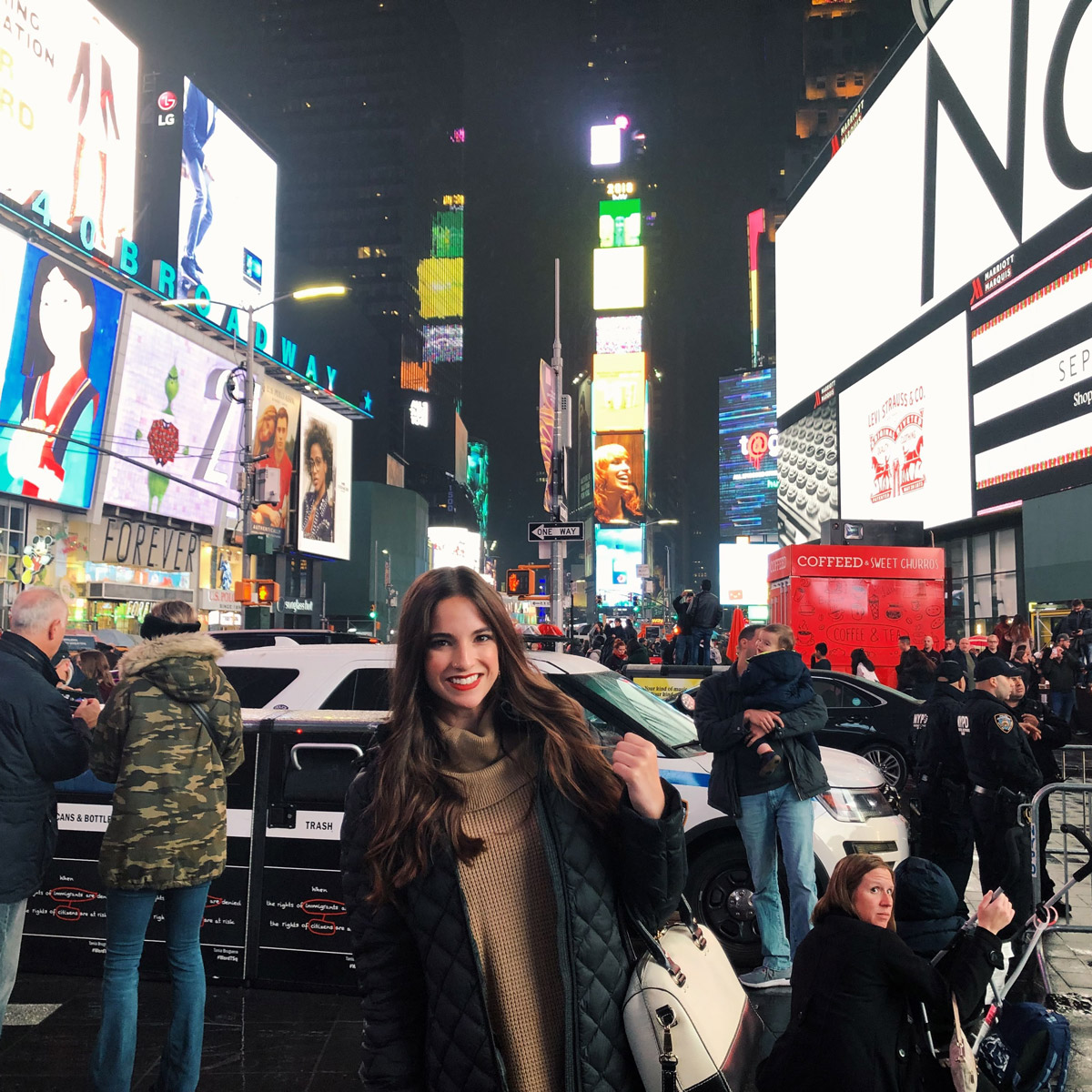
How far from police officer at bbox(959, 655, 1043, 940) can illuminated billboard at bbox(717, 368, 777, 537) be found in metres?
148

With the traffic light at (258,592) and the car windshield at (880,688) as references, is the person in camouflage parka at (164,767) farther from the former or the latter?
the traffic light at (258,592)

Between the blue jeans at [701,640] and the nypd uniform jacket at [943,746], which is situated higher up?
the blue jeans at [701,640]

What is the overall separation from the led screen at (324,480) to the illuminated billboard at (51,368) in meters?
21.9

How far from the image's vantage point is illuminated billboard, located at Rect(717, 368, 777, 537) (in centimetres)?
15400

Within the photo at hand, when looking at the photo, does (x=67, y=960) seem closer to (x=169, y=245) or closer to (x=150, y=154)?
(x=169, y=245)

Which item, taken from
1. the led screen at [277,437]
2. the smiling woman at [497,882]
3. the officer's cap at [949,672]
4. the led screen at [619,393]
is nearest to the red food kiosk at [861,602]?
the officer's cap at [949,672]

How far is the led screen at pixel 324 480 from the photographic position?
58.2 metres

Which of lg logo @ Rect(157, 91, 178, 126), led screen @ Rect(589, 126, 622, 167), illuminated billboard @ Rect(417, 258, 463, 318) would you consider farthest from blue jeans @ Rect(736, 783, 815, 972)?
illuminated billboard @ Rect(417, 258, 463, 318)

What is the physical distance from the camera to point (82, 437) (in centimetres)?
3478

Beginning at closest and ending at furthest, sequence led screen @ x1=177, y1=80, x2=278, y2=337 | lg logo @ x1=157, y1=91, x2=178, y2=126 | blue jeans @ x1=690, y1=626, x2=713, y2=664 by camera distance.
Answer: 1. blue jeans @ x1=690, y1=626, x2=713, y2=664
2. lg logo @ x1=157, y1=91, x2=178, y2=126
3. led screen @ x1=177, y1=80, x2=278, y2=337

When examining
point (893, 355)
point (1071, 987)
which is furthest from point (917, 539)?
point (1071, 987)

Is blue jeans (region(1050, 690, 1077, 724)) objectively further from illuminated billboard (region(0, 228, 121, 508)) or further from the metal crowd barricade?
illuminated billboard (region(0, 228, 121, 508))

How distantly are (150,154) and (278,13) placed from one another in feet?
461

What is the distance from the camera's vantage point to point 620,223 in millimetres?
102000
